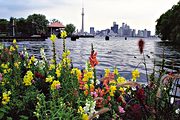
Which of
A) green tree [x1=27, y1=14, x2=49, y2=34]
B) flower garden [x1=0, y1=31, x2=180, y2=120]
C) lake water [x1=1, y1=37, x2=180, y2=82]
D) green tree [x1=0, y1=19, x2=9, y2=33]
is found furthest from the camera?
green tree [x1=27, y1=14, x2=49, y2=34]

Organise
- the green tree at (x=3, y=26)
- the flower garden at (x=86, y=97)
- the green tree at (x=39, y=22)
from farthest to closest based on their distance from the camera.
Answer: the green tree at (x=39, y=22)
the green tree at (x=3, y=26)
the flower garden at (x=86, y=97)

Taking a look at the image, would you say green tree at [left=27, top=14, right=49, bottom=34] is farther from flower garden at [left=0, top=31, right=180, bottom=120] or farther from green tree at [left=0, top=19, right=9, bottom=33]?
flower garden at [left=0, top=31, right=180, bottom=120]

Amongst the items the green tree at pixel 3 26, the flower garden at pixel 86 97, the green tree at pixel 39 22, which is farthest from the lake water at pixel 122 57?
the green tree at pixel 39 22

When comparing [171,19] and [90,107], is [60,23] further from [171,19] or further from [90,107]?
[90,107]

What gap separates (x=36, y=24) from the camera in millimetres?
173000

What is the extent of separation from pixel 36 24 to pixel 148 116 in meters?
173

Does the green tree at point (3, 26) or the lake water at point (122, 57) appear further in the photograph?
the green tree at point (3, 26)

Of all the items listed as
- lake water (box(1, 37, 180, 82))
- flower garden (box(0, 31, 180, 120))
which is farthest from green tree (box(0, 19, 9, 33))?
flower garden (box(0, 31, 180, 120))

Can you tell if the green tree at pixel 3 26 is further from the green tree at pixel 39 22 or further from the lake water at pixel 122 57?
the lake water at pixel 122 57

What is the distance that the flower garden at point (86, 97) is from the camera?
2924 millimetres

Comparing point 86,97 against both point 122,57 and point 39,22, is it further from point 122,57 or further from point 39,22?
point 39,22

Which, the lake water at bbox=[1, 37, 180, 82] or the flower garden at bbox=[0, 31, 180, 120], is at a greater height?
the flower garden at bbox=[0, 31, 180, 120]

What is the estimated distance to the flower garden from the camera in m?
2.92

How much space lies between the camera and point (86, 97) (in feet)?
14.8
